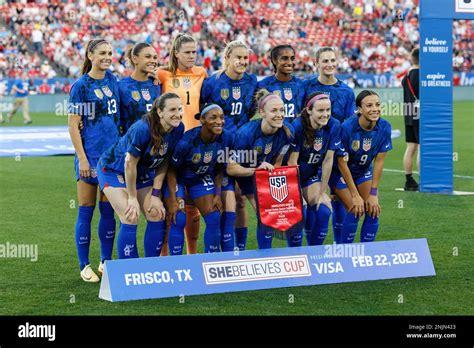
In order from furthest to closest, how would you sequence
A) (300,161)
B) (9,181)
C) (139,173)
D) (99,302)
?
(9,181) → (300,161) → (139,173) → (99,302)

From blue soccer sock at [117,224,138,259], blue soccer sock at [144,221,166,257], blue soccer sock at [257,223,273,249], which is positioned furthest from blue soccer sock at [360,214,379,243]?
blue soccer sock at [117,224,138,259]

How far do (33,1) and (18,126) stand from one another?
1213 centimetres

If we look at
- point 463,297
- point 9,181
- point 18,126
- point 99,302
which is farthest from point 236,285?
point 18,126

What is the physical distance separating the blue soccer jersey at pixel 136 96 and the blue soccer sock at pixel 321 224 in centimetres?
180

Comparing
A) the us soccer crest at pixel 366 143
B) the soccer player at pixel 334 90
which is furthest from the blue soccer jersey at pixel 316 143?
the soccer player at pixel 334 90

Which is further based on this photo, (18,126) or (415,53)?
(18,126)

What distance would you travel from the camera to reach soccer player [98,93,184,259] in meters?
6.86

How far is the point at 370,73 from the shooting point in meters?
35.6

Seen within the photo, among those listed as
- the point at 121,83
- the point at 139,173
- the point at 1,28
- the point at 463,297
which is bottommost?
the point at 463,297

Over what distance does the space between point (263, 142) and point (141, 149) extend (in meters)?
1.16

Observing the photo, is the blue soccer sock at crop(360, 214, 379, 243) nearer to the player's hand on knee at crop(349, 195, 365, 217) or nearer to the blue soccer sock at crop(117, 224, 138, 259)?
the player's hand on knee at crop(349, 195, 365, 217)

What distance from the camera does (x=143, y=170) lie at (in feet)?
23.7

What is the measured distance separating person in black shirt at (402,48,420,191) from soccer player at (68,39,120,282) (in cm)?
637
